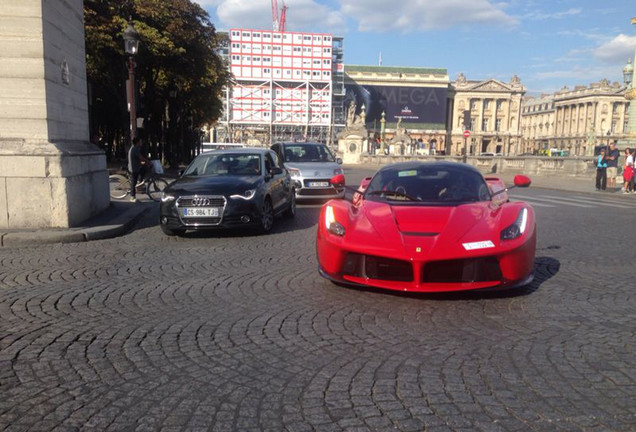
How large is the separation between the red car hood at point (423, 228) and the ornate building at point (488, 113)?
12823 centimetres

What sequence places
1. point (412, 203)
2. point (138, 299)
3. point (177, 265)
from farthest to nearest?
point (177, 265)
point (412, 203)
point (138, 299)

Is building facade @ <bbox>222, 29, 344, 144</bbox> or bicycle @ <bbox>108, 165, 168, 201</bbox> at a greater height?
building facade @ <bbox>222, 29, 344, 144</bbox>

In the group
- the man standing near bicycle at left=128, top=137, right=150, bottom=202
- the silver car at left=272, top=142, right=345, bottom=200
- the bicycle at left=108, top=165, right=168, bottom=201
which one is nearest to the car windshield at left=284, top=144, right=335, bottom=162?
the silver car at left=272, top=142, right=345, bottom=200

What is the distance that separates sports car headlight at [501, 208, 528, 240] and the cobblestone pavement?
0.62m

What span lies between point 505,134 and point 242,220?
13111 centimetres

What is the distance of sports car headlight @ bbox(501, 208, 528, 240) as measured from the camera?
16.4ft

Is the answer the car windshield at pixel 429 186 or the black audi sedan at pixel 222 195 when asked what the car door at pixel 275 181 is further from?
the car windshield at pixel 429 186

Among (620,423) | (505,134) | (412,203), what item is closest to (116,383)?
(620,423)

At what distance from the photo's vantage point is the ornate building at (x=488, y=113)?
129000 millimetres

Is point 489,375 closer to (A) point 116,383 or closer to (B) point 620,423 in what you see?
(B) point 620,423

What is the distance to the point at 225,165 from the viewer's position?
10016mm

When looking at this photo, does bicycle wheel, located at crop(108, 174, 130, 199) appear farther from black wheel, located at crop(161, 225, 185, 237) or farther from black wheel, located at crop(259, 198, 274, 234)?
black wheel, located at crop(259, 198, 274, 234)

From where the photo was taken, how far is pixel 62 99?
9508mm

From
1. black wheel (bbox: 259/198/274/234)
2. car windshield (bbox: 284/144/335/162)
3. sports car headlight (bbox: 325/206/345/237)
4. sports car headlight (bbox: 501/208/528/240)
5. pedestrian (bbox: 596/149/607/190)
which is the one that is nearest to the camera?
sports car headlight (bbox: 501/208/528/240)
